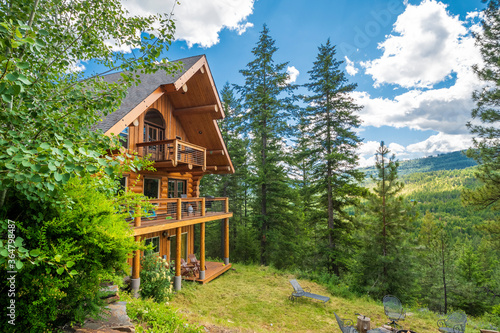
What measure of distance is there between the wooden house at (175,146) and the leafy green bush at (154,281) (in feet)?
1.30

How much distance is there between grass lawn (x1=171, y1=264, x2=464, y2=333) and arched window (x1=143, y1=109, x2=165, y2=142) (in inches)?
274

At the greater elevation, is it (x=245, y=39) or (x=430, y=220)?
(x=245, y=39)

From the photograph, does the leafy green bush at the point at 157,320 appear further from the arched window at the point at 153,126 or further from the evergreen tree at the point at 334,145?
the evergreen tree at the point at 334,145

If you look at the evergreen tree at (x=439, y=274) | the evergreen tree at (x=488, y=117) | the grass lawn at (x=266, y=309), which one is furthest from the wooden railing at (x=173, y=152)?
the evergreen tree at (x=439, y=274)

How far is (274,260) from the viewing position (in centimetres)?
2130

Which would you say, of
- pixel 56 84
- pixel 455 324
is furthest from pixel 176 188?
pixel 455 324

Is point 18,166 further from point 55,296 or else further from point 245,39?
point 245,39

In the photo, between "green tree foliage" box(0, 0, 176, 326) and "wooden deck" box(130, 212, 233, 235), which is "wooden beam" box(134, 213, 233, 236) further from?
"green tree foliage" box(0, 0, 176, 326)

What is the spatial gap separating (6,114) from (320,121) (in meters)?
15.4

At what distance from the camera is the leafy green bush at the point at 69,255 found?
8.35ft

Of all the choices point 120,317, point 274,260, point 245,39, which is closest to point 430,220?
point 274,260

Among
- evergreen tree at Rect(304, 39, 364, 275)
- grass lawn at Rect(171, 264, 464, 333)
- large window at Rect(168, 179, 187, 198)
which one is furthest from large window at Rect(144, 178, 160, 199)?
evergreen tree at Rect(304, 39, 364, 275)

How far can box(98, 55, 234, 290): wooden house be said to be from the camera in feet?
29.7

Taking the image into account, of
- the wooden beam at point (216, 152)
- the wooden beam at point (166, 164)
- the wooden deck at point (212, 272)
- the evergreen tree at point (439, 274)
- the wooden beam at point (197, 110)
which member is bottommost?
the evergreen tree at point (439, 274)
